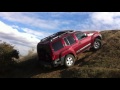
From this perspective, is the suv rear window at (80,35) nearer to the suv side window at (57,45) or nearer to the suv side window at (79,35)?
the suv side window at (79,35)

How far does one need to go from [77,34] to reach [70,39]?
2.28 ft

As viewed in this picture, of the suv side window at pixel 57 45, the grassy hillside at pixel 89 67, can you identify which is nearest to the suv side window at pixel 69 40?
the suv side window at pixel 57 45

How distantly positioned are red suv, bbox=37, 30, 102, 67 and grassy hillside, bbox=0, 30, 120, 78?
67 cm

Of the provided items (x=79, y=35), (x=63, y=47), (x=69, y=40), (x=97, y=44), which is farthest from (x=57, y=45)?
(x=97, y=44)

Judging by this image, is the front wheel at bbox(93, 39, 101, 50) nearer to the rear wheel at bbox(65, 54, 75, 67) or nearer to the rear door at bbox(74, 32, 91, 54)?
the rear door at bbox(74, 32, 91, 54)

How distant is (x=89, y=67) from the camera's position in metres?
15.9

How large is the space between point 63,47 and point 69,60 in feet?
2.96

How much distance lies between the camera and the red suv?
52.9ft

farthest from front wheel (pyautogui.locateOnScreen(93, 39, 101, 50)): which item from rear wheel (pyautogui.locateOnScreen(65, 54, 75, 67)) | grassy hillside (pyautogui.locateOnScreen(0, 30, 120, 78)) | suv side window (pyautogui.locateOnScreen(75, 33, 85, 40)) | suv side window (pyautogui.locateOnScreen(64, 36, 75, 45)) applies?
rear wheel (pyautogui.locateOnScreen(65, 54, 75, 67))
